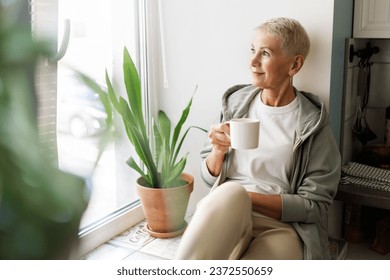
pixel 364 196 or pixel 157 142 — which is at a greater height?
pixel 157 142

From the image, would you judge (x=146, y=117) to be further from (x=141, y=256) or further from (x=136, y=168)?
(x=141, y=256)

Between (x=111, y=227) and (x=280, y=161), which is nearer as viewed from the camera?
(x=280, y=161)

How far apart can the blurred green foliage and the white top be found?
922mm

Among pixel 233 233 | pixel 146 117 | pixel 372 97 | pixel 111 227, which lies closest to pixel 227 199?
pixel 233 233

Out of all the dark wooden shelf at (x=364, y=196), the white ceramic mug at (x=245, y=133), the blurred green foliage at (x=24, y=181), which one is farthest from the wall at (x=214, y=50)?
the blurred green foliage at (x=24, y=181)

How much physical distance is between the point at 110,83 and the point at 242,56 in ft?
1.50

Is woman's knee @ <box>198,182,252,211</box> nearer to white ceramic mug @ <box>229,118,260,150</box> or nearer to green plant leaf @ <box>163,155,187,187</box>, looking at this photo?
white ceramic mug @ <box>229,118,260,150</box>

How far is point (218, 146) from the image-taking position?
3.91 feet

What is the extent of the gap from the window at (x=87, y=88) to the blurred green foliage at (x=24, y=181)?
0.05 ft

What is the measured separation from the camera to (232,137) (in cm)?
102

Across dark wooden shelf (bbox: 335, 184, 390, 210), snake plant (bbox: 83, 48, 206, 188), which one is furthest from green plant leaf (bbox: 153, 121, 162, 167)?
dark wooden shelf (bbox: 335, 184, 390, 210)

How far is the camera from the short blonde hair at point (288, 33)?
3.79 feet

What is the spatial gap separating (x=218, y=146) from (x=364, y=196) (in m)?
0.49

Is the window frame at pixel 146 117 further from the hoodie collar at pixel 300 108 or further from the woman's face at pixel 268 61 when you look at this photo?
the woman's face at pixel 268 61
